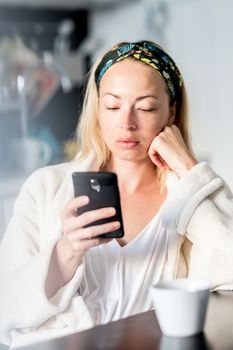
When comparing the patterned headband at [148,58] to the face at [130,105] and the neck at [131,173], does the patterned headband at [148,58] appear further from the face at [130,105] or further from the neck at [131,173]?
the neck at [131,173]

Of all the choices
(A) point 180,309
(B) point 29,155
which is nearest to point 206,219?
(A) point 180,309

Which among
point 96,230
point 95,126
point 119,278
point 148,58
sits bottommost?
point 119,278

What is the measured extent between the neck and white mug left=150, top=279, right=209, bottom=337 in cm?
41

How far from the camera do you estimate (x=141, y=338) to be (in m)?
0.85

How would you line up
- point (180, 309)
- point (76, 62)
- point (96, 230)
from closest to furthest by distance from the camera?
point (180, 309)
point (96, 230)
point (76, 62)

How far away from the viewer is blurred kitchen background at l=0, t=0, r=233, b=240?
254cm

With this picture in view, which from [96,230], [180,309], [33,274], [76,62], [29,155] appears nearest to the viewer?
[180,309]

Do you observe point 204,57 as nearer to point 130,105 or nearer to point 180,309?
point 130,105

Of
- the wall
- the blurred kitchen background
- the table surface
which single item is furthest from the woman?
the wall

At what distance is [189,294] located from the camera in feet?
2.67

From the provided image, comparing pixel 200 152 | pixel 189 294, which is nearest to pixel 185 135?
pixel 189 294

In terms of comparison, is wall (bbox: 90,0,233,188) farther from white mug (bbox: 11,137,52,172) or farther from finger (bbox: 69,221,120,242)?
finger (bbox: 69,221,120,242)

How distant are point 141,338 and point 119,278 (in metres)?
0.31

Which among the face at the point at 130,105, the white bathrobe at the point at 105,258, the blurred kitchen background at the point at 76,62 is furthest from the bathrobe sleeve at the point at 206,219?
the blurred kitchen background at the point at 76,62
